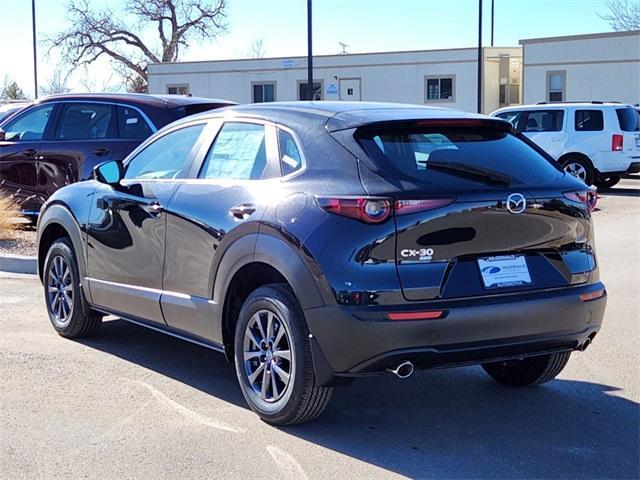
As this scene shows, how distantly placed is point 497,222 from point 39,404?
9.52 feet

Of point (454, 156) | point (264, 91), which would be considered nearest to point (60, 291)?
point (454, 156)

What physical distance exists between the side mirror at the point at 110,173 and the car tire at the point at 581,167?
574 inches

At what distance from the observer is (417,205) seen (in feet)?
14.4

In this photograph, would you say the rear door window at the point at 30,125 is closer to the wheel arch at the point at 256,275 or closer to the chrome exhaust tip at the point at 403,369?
the wheel arch at the point at 256,275

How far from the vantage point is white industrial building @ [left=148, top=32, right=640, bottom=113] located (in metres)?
34.6

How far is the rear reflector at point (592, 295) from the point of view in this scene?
15.7 ft

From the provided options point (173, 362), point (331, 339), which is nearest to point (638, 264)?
point (173, 362)

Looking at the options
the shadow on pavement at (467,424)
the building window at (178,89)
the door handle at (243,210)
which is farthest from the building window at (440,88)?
the door handle at (243,210)

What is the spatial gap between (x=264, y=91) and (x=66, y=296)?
3915 centimetres

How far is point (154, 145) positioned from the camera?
6.30 m

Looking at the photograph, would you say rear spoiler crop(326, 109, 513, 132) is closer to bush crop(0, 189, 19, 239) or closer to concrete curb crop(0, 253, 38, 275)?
concrete curb crop(0, 253, 38, 275)

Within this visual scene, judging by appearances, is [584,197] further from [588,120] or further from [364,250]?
[588,120]

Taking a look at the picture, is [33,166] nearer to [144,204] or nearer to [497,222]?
[144,204]

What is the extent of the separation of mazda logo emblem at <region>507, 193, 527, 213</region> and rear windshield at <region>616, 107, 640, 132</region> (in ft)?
50.2
